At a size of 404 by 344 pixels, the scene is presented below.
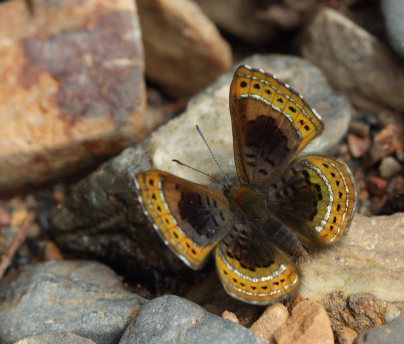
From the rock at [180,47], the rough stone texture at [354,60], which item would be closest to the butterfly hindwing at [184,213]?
the rough stone texture at [354,60]

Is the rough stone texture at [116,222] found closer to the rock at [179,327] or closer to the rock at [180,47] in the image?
the rock at [179,327]

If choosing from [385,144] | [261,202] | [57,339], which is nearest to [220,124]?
[261,202]

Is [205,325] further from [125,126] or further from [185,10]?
[185,10]

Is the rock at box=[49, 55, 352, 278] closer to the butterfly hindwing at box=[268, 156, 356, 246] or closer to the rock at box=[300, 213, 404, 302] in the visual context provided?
the butterfly hindwing at box=[268, 156, 356, 246]

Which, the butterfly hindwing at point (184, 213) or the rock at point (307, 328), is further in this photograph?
the butterfly hindwing at point (184, 213)

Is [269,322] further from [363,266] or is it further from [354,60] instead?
[354,60]
